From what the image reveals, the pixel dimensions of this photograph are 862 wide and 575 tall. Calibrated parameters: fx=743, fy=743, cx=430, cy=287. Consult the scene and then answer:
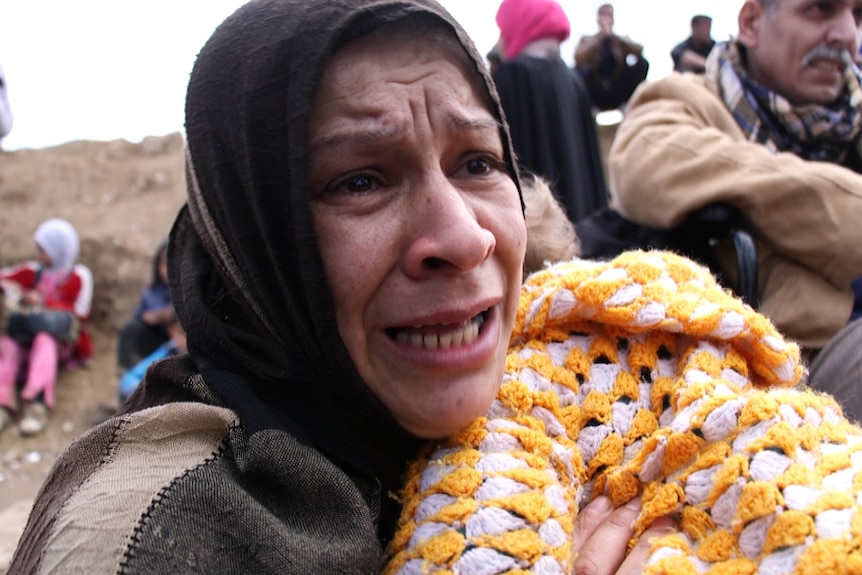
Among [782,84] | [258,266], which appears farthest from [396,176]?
[782,84]

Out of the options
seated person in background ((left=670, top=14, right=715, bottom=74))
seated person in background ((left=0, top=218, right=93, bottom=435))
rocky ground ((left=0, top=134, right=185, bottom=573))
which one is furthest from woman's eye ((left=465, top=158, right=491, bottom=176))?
seated person in background ((left=0, top=218, right=93, bottom=435))

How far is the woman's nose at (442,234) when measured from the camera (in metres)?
1.16

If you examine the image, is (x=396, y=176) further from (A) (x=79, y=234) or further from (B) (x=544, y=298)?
(A) (x=79, y=234)

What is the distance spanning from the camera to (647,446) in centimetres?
121

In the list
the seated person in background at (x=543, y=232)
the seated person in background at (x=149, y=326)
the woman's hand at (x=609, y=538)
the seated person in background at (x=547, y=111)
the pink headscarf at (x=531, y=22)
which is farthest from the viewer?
the seated person in background at (x=149, y=326)

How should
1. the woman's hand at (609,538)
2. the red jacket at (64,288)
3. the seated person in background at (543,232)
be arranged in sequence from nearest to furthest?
the woman's hand at (609,538), the seated person in background at (543,232), the red jacket at (64,288)

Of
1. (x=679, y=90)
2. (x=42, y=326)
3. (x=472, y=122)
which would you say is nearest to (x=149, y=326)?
(x=42, y=326)

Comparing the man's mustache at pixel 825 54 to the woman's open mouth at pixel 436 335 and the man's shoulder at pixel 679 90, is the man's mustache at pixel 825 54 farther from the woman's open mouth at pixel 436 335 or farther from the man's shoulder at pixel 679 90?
the woman's open mouth at pixel 436 335

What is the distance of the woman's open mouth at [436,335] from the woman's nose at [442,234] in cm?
10

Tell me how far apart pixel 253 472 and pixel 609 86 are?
22.6ft

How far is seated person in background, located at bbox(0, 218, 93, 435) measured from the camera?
752 centimetres

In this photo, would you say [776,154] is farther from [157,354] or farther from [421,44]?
[157,354]

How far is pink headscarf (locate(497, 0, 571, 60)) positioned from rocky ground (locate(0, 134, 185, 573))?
5.11 m

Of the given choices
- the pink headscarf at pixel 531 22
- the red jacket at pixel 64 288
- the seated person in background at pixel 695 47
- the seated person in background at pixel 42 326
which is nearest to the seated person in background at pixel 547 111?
the pink headscarf at pixel 531 22
